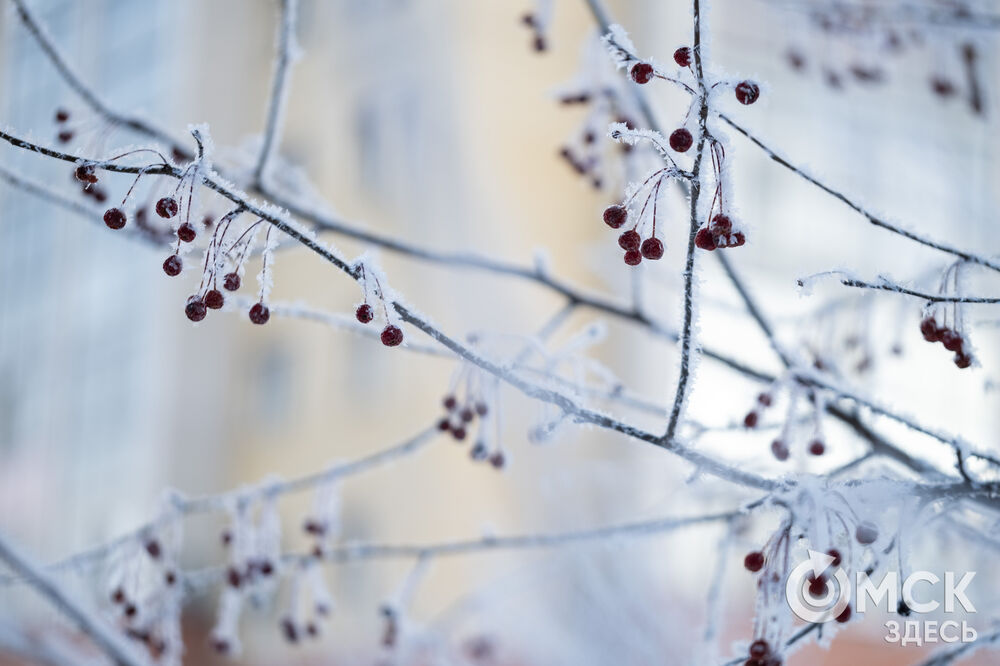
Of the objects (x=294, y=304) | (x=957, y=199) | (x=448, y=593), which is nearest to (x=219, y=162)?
(x=294, y=304)

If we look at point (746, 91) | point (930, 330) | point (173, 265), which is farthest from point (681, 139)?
point (173, 265)

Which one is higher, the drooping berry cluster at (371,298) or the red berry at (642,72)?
the red berry at (642,72)

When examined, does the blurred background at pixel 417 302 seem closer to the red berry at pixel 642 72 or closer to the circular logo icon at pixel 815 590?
the circular logo icon at pixel 815 590

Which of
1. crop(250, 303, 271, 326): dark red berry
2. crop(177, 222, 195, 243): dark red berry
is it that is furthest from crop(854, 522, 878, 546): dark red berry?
crop(177, 222, 195, 243): dark red berry

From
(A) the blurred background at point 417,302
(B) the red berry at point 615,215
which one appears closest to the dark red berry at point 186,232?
(B) the red berry at point 615,215

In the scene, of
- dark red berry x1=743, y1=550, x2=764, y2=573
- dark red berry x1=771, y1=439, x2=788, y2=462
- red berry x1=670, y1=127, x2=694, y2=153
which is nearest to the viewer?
red berry x1=670, y1=127, x2=694, y2=153

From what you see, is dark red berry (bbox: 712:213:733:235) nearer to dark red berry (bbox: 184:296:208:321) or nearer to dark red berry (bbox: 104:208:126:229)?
dark red berry (bbox: 184:296:208:321)

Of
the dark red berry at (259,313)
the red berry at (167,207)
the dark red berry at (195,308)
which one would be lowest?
the dark red berry at (195,308)

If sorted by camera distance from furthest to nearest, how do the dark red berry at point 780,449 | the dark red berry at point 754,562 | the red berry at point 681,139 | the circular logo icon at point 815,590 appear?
the dark red berry at point 780,449
the dark red berry at point 754,562
the circular logo icon at point 815,590
the red berry at point 681,139
